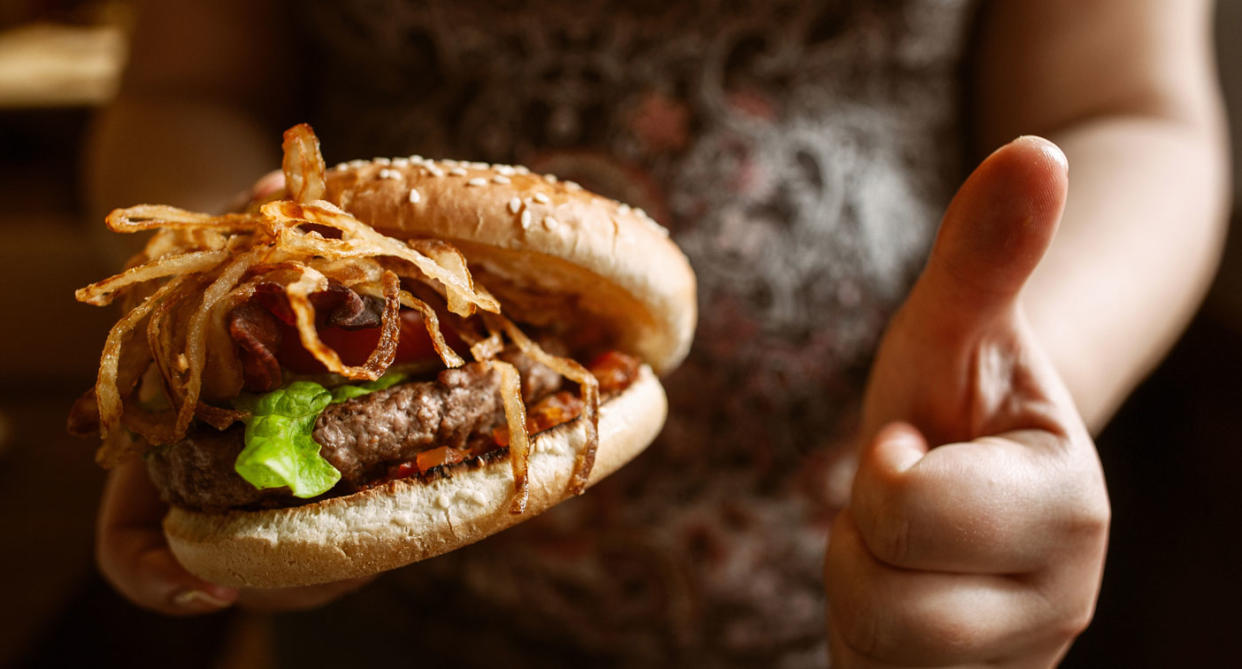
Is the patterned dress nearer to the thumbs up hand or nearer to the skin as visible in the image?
the skin

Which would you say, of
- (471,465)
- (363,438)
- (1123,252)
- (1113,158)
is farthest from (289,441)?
(1113,158)

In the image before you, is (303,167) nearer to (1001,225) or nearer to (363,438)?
(363,438)

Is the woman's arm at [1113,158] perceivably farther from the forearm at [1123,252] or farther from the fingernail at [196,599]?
the fingernail at [196,599]

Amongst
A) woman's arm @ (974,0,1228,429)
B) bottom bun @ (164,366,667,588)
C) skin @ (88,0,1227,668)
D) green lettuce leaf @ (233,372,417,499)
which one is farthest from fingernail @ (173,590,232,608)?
woman's arm @ (974,0,1228,429)

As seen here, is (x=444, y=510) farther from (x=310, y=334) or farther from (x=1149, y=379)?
(x=1149, y=379)


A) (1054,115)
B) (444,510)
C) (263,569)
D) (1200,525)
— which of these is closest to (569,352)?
(444,510)

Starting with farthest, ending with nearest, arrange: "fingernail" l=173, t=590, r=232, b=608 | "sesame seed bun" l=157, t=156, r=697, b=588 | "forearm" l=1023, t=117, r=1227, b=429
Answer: "forearm" l=1023, t=117, r=1227, b=429 < "fingernail" l=173, t=590, r=232, b=608 < "sesame seed bun" l=157, t=156, r=697, b=588

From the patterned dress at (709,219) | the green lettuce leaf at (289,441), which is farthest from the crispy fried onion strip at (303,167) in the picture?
the patterned dress at (709,219)
